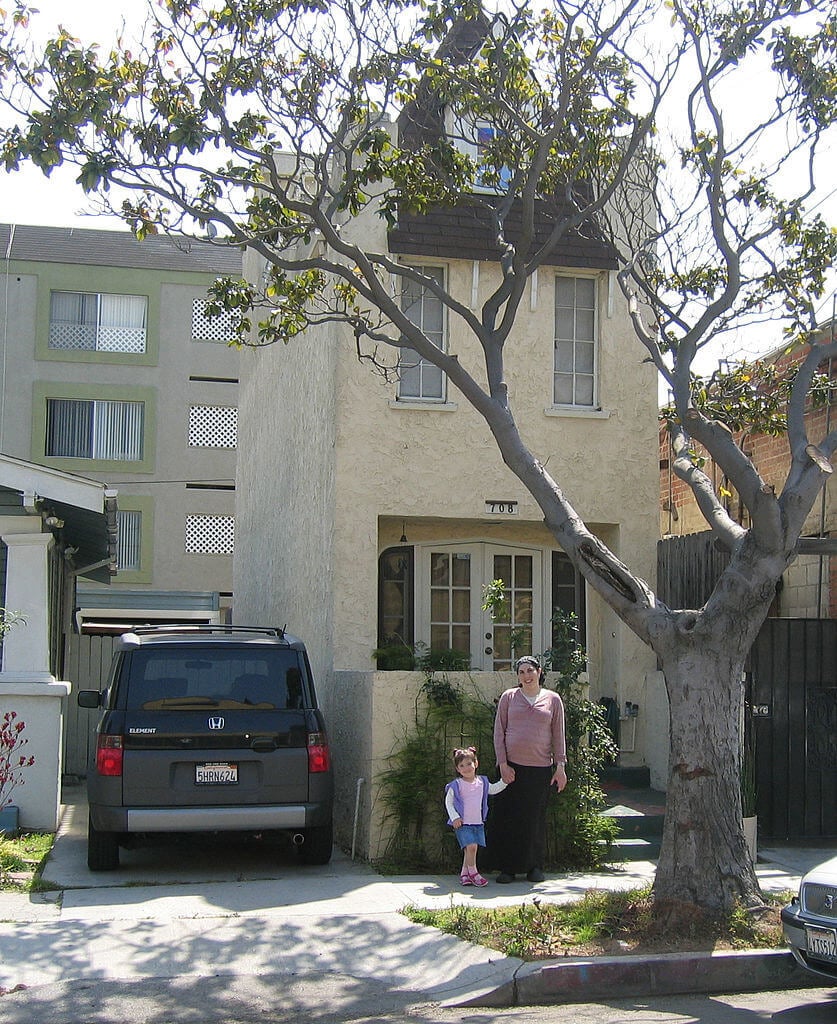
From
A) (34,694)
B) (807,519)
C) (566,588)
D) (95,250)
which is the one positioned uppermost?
(95,250)

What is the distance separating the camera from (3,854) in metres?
9.72

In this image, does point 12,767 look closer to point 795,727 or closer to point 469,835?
point 469,835

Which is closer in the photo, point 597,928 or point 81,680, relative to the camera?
point 597,928

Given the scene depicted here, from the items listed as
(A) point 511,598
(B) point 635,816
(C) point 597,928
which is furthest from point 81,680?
(C) point 597,928

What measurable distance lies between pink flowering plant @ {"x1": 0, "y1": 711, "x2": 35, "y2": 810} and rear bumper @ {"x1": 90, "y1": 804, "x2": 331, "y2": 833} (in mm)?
1237

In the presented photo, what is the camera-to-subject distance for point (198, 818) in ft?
30.9

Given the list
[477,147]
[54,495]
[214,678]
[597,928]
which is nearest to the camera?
[597,928]

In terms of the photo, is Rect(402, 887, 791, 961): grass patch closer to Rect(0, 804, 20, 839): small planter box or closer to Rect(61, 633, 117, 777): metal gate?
Rect(0, 804, 20, 839): small planter box

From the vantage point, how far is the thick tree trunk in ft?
25.6

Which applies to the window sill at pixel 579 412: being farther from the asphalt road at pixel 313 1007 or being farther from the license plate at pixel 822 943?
the license plate at pixel 822 943

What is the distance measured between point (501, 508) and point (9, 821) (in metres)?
5.60

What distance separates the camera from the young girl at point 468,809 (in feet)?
30.2

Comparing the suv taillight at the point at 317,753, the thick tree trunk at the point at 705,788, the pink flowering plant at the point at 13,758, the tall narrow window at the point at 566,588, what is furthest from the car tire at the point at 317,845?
the tall narrow window at the point at 566,588

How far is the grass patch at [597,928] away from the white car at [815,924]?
2.40 feet
